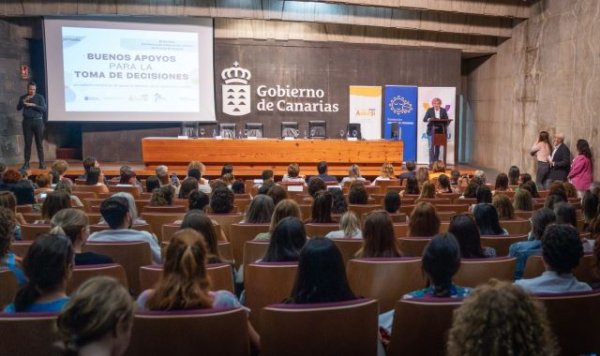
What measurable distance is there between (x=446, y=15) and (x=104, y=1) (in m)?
7.32

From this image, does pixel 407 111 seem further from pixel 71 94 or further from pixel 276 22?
pixel 71 94

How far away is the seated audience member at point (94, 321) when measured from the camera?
150cm

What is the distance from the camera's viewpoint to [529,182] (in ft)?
20.3

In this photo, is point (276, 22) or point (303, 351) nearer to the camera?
point (303, 351)

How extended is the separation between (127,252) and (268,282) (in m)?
0.99

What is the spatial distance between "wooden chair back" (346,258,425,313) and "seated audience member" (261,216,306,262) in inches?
13.3

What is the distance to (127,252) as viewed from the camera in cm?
328

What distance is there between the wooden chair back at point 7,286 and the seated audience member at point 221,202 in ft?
6.88

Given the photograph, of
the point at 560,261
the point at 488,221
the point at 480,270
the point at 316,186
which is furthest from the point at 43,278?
the point at 316,186

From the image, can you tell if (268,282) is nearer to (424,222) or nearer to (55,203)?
(424,222)

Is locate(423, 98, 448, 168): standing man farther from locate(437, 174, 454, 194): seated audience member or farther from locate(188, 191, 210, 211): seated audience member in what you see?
locate(188, 191, 210, 211): seated audience member

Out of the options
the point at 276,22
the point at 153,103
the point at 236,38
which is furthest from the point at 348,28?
the point at 153,103

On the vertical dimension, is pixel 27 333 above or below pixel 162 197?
below

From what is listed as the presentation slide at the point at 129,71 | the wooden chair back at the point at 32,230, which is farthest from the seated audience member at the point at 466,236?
the presentation slide at the point at 129,71
